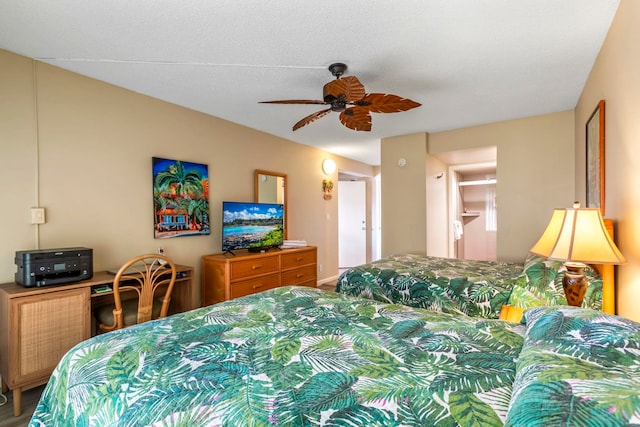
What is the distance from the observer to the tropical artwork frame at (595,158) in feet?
6.93

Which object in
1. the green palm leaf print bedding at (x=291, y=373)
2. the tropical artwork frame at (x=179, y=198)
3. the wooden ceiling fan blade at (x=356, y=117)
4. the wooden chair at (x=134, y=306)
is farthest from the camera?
the tropical artwork frame at (x=179, y=198)

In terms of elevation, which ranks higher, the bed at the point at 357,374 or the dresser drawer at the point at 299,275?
the bed at the point at 357,374

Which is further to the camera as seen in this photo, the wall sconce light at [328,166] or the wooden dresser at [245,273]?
the wall sconce light at [328,166]

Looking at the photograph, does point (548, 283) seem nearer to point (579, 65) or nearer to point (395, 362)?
point (395, 362)

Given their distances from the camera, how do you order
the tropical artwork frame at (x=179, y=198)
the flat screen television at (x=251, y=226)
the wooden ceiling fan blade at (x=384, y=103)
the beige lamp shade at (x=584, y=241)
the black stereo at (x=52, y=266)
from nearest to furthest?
Result: the beige lamp shade at (x=584, y=241) < the black stereo at (x=52, y=266) < the wooden ceiling fan blade at (x=384, y=103) < the tropical artwork frame at (x=179, y=198) < the flat screen television at (x=251, y=226)

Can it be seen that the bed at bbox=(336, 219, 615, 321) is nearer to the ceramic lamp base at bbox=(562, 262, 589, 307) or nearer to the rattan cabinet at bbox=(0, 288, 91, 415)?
the ceramic lamp base at bbox=(562, 262, 589, 307)

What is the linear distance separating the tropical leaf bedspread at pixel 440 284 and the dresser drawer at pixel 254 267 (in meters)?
1.02

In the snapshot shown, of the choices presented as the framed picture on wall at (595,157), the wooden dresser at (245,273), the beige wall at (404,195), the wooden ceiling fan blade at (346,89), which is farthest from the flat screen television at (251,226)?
the framed picture on wall at (595,157)

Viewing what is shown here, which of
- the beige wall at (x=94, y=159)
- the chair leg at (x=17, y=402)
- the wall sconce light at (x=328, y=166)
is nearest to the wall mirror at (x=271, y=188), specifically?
the beige wall at (x=94, y=159)

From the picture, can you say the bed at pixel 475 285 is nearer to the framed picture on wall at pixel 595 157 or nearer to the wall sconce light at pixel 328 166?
the framed picture on wall at pixel 595 157

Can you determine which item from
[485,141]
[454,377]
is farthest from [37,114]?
[485,141]

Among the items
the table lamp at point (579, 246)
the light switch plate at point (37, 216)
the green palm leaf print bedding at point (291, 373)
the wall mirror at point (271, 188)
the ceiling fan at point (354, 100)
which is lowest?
the green palm leaf print bedding at point (291, 373)

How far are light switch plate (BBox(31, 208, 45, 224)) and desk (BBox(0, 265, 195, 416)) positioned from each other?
1.49 ft

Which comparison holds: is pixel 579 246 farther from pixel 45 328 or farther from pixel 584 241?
pixel 45 328
